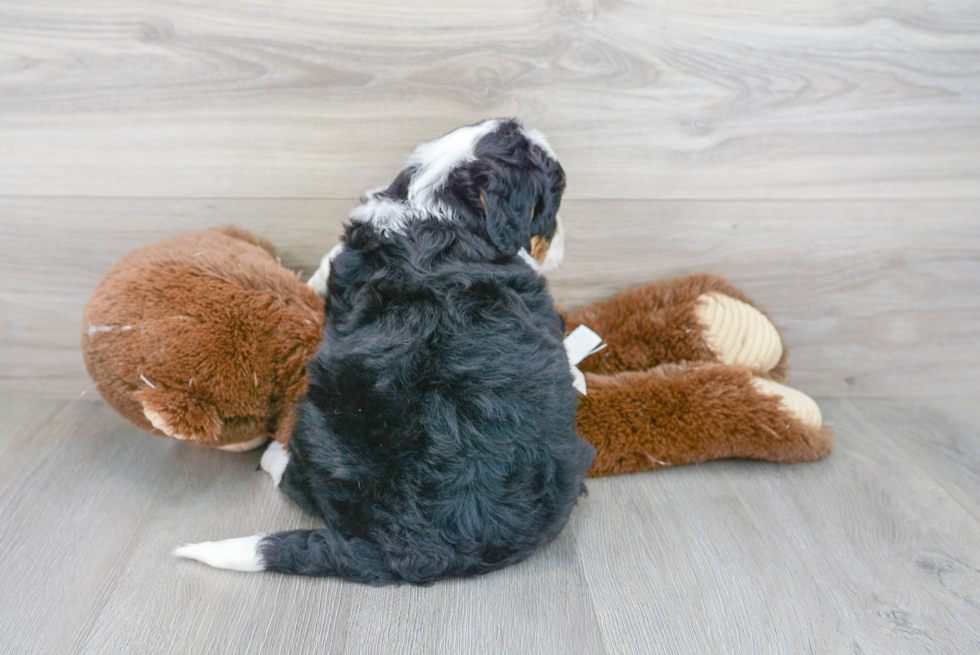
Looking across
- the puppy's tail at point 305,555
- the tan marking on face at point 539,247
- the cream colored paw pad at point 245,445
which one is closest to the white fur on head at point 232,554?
the puppy's tail at point 305,555

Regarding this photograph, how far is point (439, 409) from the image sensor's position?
3.19ft

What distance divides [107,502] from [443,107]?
1049 millimetres

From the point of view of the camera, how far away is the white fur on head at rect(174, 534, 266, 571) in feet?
Result: 3.38

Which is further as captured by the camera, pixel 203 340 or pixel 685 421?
pixel 685 421

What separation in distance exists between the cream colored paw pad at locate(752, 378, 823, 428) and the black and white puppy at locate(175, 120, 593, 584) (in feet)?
1.65

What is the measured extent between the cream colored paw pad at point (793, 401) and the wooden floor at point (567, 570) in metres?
0.11

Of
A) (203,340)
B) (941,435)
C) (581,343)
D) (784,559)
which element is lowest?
(941,435)

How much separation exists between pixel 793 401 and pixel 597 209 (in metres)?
0.60

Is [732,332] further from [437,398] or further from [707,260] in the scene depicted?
[437,398]

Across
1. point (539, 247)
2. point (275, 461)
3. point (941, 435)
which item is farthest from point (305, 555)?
point (941, 435)

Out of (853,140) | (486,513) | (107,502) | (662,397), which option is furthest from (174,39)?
(853,140)

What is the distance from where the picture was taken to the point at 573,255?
5.02ft

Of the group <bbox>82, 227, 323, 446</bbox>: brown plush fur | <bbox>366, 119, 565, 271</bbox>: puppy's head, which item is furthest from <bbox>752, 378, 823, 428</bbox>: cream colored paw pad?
<bbox>82, 227, 323, 446</bbox>: brown plush fur

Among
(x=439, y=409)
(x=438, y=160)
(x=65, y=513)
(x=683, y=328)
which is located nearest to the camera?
(x=439, y=409)
